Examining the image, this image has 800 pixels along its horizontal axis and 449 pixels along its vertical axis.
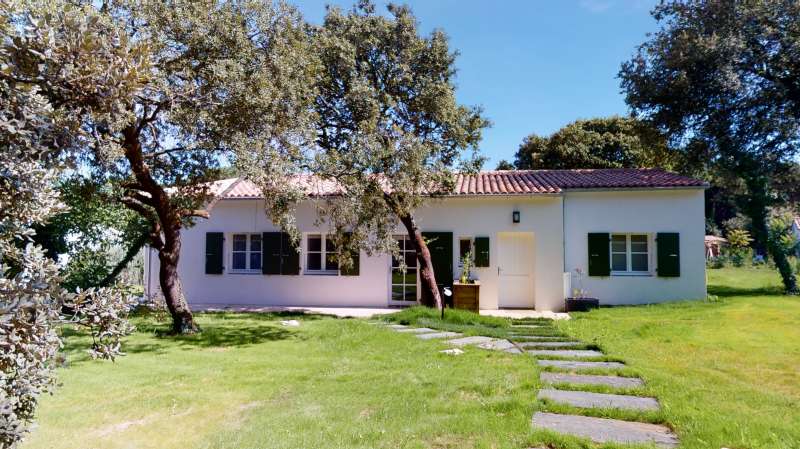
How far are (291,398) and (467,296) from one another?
7601 mm

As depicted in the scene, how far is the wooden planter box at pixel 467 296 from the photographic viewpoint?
39.3ft

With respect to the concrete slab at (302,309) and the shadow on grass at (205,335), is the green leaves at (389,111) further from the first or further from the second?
the concrete slab at (302,309)

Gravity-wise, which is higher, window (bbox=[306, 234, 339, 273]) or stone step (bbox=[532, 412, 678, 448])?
window (bbox=[306, 234, 339, 273])

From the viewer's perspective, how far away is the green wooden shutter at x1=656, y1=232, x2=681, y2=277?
12.8 meters

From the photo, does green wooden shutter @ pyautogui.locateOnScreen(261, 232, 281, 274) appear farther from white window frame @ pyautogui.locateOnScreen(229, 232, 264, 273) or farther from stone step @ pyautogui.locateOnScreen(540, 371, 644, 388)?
stone step @ pyautogui.locateOnScreen(540, 371, 644, 388)

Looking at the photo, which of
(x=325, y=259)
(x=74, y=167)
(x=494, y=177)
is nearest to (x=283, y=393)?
(x=74, y=167)

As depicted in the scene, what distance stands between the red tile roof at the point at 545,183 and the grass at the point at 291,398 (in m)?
5.69

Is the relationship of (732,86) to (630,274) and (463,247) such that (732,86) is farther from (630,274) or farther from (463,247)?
(463,247)

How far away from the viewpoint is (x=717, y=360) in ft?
20.9

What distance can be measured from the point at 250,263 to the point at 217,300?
145 cm

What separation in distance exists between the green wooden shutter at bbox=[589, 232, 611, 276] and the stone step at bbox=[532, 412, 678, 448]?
965cm

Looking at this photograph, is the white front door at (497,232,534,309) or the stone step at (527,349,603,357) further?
the white front door at (497,232,534,309)

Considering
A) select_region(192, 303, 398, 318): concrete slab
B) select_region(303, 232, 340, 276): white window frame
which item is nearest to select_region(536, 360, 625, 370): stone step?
select_region(192, 303, 398, 318): concrete slab

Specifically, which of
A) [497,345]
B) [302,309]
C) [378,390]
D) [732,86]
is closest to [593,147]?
[732,86]
